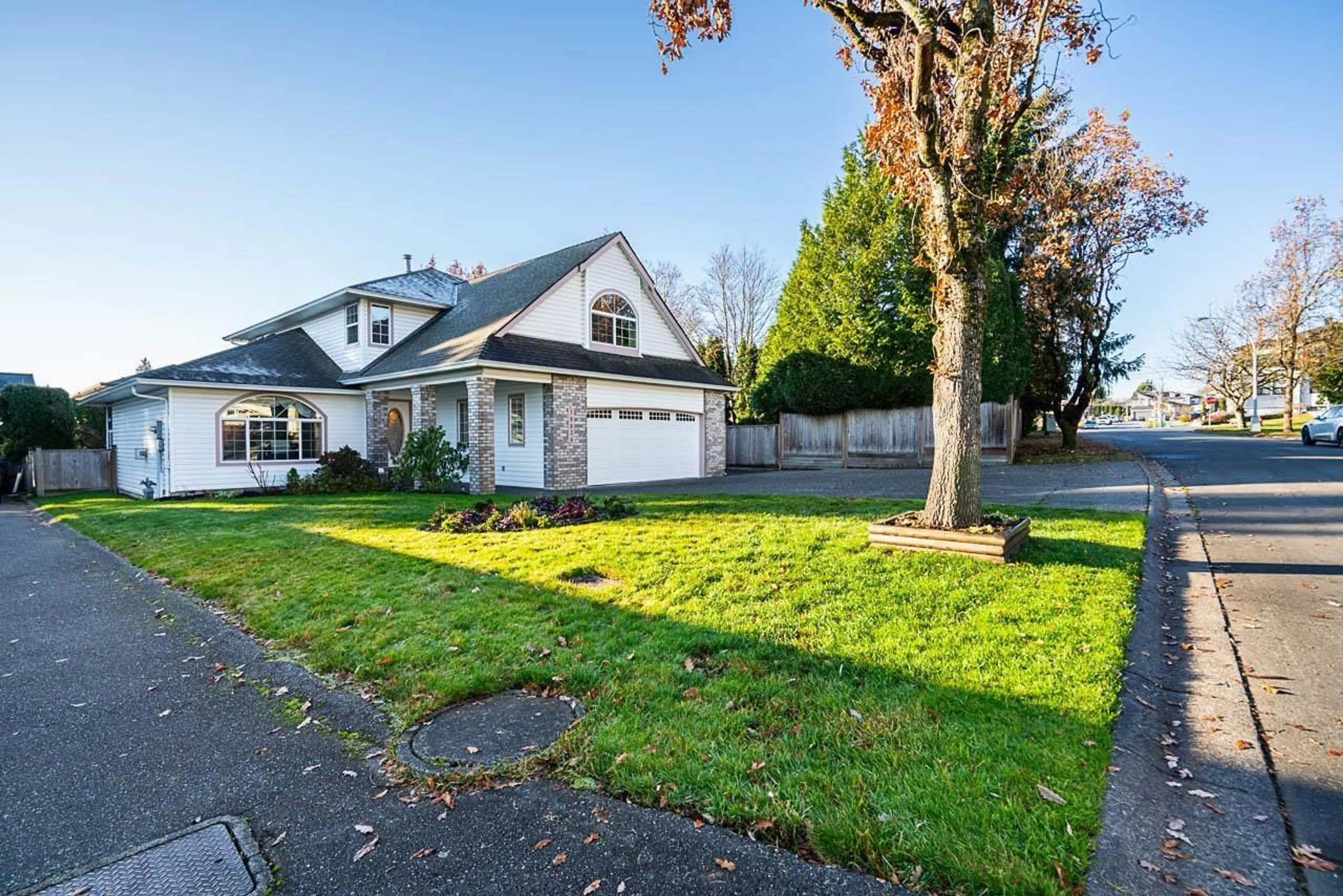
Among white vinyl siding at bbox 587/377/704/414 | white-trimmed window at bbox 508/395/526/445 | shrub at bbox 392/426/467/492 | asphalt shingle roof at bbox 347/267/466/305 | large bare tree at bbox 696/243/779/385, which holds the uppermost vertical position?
large bare tree at bbox 696/243/779/385

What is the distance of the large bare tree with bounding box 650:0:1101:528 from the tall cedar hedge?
11575 mm

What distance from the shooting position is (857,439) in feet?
69.0

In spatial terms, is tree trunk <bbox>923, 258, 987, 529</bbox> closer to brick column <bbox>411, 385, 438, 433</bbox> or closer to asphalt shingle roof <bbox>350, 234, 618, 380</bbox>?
asphalt shingle roof <bbox>350, 234, 618, 380</bbox>

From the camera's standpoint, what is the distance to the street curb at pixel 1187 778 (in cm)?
211

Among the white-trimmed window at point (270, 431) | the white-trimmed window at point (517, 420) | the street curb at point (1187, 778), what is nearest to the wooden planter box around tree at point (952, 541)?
the street curb at point (1187, 778)

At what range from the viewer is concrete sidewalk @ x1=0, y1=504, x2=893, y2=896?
2.15 meters

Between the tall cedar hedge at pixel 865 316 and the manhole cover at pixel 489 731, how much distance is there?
16896 mm

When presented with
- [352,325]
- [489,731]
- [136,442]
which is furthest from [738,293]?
[489,731]

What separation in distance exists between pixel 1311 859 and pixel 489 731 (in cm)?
355

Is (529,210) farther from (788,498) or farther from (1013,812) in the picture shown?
(1013,812)

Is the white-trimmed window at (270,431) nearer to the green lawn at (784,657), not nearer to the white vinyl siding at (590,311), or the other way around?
the white vinyl siding at (590,311)

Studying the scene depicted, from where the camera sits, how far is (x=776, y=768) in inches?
107

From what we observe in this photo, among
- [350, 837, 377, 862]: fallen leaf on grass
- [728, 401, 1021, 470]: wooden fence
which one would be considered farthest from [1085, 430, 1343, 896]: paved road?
[728, 401, 1021, 470]: wooden fence

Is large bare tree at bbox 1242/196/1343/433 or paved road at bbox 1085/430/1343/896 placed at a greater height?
large bare tree at bbox 1242/196/1343/433
